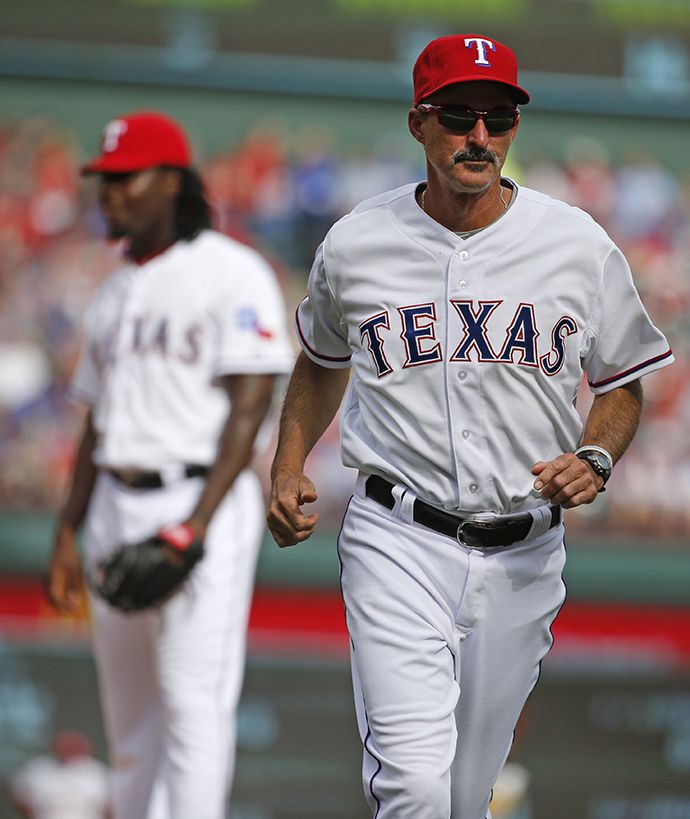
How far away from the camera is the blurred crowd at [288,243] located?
790cm

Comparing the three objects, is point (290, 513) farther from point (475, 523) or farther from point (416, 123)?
point (416, 123)

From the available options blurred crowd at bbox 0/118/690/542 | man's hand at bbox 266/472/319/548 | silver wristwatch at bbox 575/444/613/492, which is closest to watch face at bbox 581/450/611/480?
silver wristwatch at bbox 575/444/613/492

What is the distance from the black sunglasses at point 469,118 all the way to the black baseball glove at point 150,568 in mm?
1529

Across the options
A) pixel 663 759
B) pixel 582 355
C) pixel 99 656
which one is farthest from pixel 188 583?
pixel 663 759

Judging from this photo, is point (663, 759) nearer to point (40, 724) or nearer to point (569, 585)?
point (569, 585)

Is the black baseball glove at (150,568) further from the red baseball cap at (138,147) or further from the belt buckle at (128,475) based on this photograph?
the red baseball cap at (138,147)

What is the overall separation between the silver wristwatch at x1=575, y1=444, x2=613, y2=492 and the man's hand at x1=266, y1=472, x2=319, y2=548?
515mm

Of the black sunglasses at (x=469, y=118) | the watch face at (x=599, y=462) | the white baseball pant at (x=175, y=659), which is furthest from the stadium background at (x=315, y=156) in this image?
the black sunglasses at (x=469, y=118)

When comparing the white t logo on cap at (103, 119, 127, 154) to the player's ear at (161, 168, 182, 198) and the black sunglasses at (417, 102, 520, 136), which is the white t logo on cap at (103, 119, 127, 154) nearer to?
the player's ear at (161, 168, 182, 198)

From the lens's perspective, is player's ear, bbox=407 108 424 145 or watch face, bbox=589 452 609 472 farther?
player's ear, bbox=407 108 424 145

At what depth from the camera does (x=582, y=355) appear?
9.54 feet

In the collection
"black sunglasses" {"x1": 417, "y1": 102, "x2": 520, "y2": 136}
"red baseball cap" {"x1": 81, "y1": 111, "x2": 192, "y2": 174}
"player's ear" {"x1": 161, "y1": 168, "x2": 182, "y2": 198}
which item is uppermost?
"red baseball cap" {"x1": 81, "y1": 111, "x2": 192, "y2": 174}

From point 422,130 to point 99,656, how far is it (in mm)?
1948

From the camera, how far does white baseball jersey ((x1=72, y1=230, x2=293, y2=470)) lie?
13.3 feet
